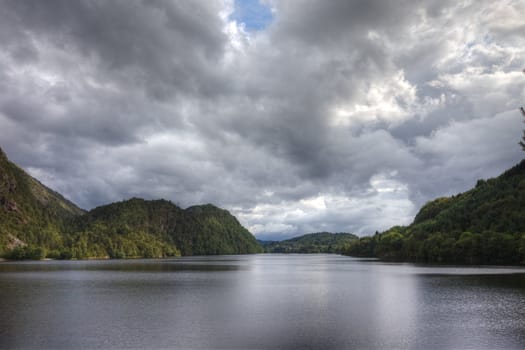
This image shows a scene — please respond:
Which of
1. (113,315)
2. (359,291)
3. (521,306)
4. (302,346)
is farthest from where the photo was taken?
(359,291)

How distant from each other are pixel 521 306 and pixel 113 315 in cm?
5009

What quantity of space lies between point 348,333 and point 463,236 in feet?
554

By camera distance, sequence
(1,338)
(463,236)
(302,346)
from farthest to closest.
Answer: (463,236)
(1,338)
(302,346)

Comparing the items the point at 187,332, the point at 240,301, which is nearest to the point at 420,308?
the point at 240,301

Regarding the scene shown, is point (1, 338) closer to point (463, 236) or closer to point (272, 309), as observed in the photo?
point (272, 309)

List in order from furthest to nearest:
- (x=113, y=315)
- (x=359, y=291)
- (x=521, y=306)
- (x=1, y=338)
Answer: (x=359, y=291) → (x=521, y=306) → (x=113, y=315) → (x=1, y=338)

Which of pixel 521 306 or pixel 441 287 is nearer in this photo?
pixel 521 306

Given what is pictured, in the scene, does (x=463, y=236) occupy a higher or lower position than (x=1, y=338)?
higher

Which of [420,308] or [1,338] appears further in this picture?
[420,308]

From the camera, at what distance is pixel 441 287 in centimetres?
7306

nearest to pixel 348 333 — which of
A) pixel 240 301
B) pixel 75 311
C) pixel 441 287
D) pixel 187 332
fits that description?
pixel 187 332

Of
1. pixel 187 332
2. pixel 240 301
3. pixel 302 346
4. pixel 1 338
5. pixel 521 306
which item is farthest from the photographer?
pixel 240 301

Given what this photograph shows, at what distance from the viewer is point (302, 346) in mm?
31797

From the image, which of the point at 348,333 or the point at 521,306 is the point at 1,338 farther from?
the point at 521,306
